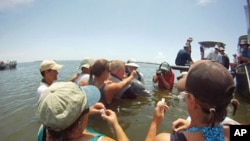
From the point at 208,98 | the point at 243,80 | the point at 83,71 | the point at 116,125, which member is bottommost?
the point at 243,80

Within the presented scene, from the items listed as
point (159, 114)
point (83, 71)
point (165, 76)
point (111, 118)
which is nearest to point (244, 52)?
point (165, 76)

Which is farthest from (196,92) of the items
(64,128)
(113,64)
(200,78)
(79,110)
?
(113,64)

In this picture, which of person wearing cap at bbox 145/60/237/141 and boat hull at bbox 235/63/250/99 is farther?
boat hull at bbox 235/63/250/99

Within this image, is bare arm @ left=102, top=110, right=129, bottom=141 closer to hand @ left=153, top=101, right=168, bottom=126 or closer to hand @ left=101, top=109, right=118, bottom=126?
hand @ left=101, top=109, right=118, bottom=126

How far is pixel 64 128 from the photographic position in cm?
185

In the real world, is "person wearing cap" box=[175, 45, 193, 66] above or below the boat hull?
above

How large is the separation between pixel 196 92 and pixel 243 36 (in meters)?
17.0

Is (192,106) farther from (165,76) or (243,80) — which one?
(243,80)

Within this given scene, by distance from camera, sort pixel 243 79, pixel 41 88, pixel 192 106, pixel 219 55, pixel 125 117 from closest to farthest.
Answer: pixel 192 106
pixel 41 88
pixel 125 117
pixel 243 79
pixel 219 55

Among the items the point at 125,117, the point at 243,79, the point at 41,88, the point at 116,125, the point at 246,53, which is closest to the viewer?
the point at 116,125

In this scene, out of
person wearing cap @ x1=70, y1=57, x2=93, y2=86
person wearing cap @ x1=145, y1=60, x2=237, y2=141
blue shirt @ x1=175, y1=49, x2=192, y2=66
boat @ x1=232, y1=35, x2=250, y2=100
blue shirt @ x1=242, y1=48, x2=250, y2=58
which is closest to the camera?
person wearing cap @ x1=145, y1=60, x2=237, y2=141

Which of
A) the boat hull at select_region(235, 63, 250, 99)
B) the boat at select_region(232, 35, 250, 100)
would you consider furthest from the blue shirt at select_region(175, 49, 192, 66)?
the boat hull at select_region(235, 63, 250, 99)

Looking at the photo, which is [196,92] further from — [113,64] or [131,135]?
[113,64]

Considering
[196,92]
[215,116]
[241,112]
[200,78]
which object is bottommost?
[241,112]
